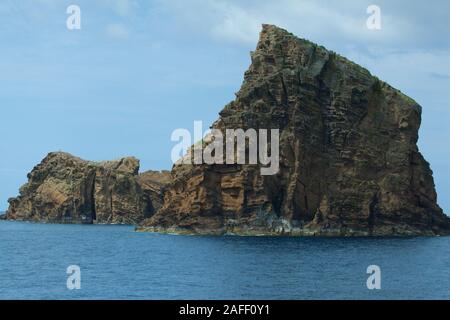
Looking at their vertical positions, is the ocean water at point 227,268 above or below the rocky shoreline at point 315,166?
below

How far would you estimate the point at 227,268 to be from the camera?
9275 cm

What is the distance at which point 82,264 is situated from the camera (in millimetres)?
99188

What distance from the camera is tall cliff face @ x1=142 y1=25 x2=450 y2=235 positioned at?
15312 cm

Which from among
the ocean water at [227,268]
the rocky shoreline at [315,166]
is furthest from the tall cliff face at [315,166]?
the ocean water at [227,268]

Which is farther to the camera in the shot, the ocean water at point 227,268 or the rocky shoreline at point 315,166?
the rocky shoreline at point 315,166

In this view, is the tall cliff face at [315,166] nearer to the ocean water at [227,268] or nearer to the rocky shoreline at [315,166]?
the rocky shoreline at [315,166]

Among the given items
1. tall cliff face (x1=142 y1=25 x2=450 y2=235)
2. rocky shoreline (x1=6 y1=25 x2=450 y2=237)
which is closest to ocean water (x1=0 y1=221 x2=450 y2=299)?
rocky shoreline (x1=6 y1=25 x2=450 y2=237)

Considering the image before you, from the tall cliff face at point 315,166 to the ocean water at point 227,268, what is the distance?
35.3ft

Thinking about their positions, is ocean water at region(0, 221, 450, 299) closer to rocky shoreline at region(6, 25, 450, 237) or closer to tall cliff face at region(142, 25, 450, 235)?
rocky shoreline at region(6, 25, 450, 237)

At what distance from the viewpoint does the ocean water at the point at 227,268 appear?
7138 cm

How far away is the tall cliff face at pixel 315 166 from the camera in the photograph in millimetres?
153125
